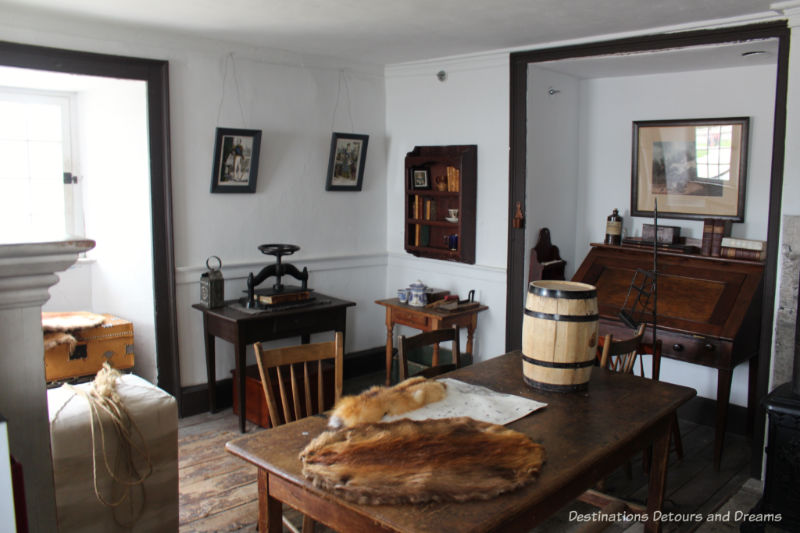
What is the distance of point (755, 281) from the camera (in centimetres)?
399

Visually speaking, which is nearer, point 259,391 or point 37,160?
point 259,391

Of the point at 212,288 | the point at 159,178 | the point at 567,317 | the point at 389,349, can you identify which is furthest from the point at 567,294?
the point at 159,178

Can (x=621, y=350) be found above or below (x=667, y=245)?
below

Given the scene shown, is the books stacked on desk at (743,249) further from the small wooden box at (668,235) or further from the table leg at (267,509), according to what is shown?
the table leg at (267,509)

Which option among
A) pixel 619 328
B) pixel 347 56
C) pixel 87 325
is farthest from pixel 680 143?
pixel 87 325

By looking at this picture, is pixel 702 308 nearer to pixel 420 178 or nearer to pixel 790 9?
pixel 790 9

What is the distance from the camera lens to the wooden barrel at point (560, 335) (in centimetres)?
235

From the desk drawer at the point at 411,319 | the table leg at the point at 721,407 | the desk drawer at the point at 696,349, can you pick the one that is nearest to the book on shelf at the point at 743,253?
the desk drawer at the point at 696,349

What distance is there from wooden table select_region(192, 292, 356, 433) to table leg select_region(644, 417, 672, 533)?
254 cm

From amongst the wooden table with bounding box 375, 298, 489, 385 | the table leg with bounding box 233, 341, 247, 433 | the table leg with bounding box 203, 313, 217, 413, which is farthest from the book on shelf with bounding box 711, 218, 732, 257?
the table leg with bounding box 203, 313, 217, 413

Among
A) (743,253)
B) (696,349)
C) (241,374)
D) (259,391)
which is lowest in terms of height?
(259,391)

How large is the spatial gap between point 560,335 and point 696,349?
193 centimetres

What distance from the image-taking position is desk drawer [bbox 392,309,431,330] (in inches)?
187

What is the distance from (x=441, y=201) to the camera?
5.29 meters
